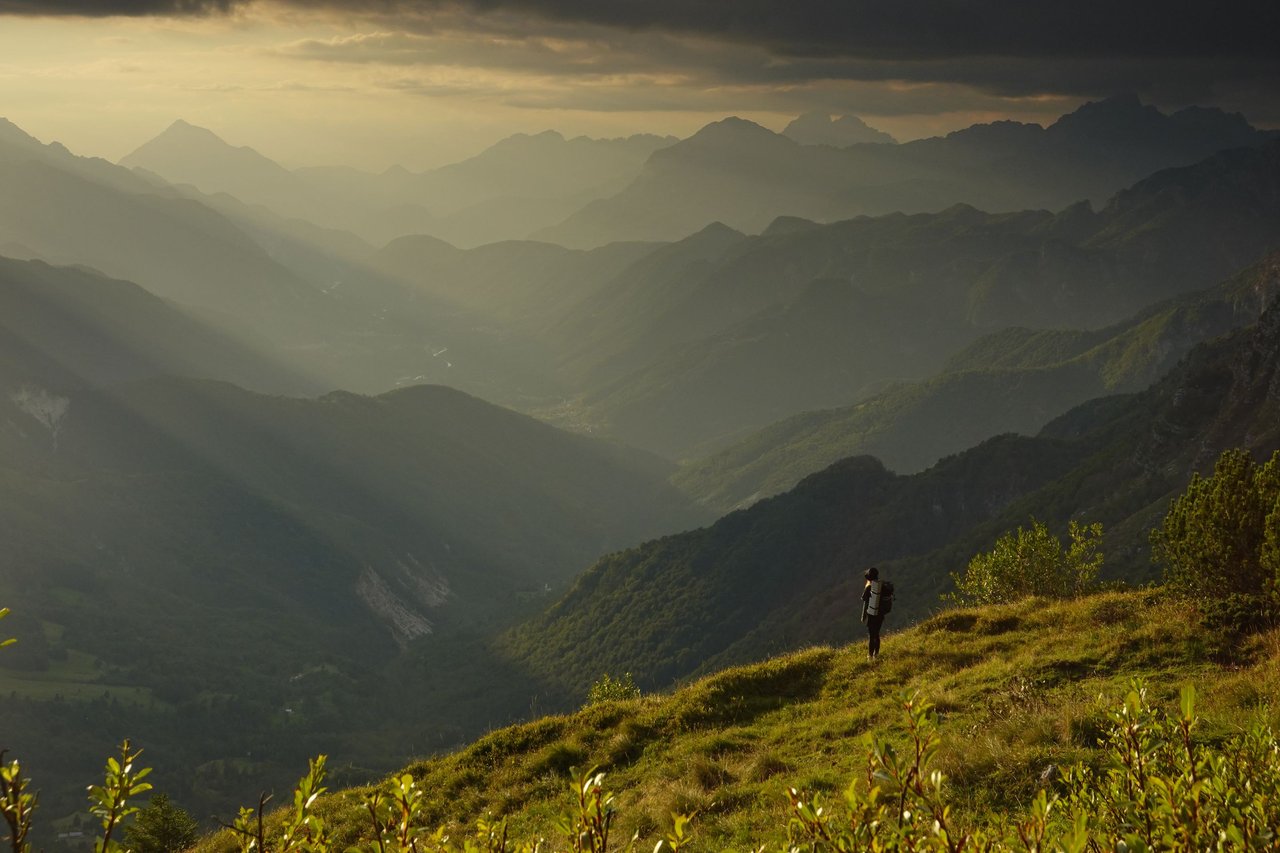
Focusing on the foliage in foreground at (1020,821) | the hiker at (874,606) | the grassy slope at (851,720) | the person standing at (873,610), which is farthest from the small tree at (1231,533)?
the foliage in foreground at (1020,821)

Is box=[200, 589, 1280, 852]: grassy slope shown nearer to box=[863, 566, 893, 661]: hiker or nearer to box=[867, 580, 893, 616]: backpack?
box=[863, 566, 893, 661]: hiker

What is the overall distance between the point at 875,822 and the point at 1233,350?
21905cm

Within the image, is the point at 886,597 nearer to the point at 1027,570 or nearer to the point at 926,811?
the point at 1027,570

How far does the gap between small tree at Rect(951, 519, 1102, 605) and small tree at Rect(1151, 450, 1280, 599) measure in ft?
58.8

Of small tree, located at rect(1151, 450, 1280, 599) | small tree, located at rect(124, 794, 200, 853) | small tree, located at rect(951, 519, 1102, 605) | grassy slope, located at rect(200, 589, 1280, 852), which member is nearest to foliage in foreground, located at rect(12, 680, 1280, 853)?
grassy slope, located at rect(200, 589, 1280, 852)

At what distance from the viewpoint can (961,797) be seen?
54.1 feet

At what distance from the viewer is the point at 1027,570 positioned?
46.9 m

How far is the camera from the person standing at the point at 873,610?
28.4 m

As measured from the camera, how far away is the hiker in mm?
28453

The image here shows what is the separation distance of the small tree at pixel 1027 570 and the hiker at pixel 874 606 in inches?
683

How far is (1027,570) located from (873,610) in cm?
2240

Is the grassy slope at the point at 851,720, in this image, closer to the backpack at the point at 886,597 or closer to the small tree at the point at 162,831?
the backpack at the point at 886,597

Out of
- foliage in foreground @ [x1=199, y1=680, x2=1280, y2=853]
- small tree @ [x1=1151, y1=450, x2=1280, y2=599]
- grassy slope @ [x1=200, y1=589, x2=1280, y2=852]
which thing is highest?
foliage in foreground @ [x1=199, y1=680, x2=1280, y2=853]

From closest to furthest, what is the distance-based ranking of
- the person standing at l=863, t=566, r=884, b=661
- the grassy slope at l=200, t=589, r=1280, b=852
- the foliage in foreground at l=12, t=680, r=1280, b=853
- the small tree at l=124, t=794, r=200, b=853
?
1. the foliage in foreground at l=12, t=680, r=1280, b=853
2. the grassy slope at l=200, t=589, r=1280, b=852
3. the small tree at l=124, t=794, r=200, b=853
4. the person standing at l=863, t=566, r=884, b=661
